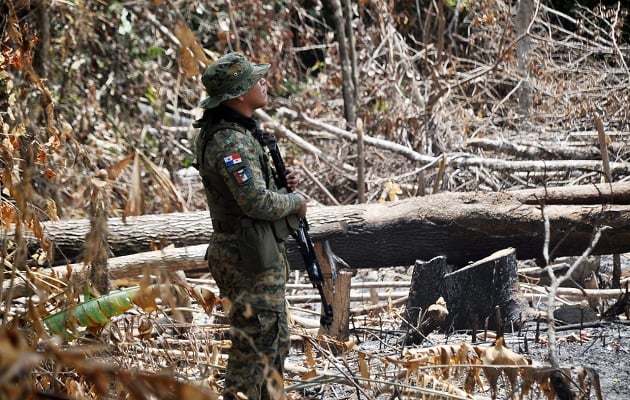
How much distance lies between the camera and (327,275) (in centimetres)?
566

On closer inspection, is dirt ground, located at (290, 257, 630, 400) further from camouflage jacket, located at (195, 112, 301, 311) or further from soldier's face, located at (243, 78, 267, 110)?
soldier's face, located at (243, 78, 267, 110)

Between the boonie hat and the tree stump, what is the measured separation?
97.8 inches

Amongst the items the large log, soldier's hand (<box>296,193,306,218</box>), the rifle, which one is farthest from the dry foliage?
soldier's hand (<box>296,193,306,218</box>)

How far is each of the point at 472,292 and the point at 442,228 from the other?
2.01ft

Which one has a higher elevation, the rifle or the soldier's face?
the soldier's face

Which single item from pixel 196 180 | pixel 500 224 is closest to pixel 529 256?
pixel 500 224

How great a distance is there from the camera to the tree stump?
226 inches

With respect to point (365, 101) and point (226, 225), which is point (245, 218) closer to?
point (226, 225)

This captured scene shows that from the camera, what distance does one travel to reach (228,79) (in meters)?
3.81

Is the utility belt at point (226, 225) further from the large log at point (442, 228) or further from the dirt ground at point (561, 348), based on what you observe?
the large log at point (442, 228)

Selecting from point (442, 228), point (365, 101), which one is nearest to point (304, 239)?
point (442, 228)

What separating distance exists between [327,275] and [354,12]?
251 inches

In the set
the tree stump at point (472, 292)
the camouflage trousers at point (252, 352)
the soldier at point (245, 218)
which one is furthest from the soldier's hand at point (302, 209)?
the tree stump at point (472, 292)

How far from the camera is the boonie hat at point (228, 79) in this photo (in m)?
3.81
